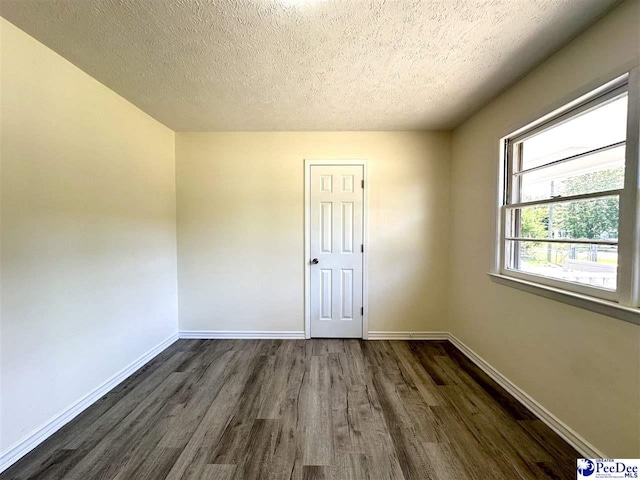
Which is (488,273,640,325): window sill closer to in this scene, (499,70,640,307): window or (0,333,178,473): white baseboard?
(499,70,640,307): window

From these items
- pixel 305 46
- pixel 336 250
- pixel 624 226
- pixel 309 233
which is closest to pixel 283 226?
pixel 309 233

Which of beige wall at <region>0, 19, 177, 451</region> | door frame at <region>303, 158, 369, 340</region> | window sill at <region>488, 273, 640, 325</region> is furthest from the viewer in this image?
door frame at <region>303, 158, 369, 340</region>

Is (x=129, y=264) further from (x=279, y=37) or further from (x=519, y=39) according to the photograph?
(x=519, y=39)

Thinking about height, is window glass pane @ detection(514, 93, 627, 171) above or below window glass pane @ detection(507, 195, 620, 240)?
above

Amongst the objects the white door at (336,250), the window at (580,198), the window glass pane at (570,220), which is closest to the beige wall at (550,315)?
the window at (580,198)

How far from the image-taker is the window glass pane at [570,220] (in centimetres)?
140

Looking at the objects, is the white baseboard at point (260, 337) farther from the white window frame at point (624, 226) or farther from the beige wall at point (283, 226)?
the white window frame at point (624, 226)

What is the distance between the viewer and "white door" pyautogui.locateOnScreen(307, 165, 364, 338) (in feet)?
9.91

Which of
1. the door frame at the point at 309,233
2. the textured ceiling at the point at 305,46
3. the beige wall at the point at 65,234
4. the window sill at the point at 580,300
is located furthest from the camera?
the door frame at the point at 309,233

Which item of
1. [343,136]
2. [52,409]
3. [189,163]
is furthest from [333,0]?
[52,409]

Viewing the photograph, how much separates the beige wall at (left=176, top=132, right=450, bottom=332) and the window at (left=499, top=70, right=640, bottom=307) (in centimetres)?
95

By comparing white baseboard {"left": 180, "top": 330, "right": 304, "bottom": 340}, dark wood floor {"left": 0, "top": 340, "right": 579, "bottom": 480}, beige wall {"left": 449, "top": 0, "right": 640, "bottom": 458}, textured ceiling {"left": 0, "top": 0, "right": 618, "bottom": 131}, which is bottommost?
dark wood floor {"left": 0, "top": 340, "right": 579, "bottom": 480}

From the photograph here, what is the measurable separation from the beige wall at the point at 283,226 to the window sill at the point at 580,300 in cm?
115

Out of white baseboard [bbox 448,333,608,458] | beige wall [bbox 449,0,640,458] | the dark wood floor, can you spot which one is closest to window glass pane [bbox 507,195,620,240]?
beige wall [bbox 449,0,640,458]
